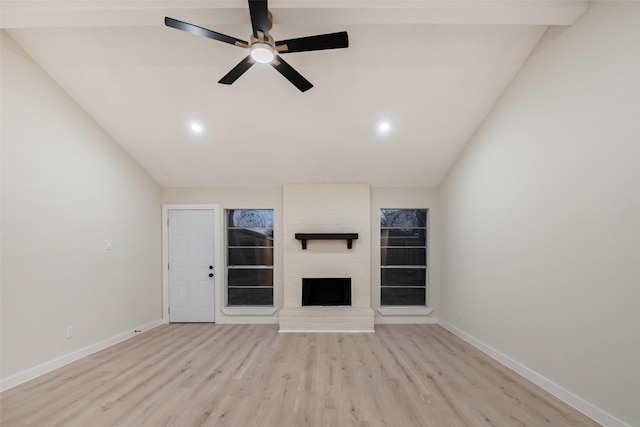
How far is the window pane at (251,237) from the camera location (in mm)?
5363

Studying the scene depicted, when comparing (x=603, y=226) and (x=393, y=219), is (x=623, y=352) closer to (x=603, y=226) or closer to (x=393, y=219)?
(x=603, y=226)

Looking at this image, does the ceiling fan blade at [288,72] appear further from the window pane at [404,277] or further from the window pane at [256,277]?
the window pane at [404,277]

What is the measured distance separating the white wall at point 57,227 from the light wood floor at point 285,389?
0.42m

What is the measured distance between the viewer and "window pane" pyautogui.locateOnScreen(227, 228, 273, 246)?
211 inches

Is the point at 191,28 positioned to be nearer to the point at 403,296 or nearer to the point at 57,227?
the point at 57,227

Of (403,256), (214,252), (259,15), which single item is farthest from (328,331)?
(259,15)

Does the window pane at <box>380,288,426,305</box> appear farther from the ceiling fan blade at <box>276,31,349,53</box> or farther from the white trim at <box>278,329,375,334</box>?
the ceiling fan blade at <box>276,31,349,53</box>

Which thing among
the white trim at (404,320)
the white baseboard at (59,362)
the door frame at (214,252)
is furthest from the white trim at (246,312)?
the white trim at (404,320)

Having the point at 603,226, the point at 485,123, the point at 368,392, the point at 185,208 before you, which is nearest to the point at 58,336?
the point at 185,208

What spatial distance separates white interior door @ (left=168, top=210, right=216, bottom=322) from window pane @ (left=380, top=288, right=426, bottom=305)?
323 cm

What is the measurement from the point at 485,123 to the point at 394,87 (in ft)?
4.49

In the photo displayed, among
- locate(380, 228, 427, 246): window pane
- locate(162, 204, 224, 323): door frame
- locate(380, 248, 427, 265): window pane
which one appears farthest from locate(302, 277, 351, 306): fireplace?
locate(162, 204, 224, 323): door frame

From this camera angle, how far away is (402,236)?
5.39 m

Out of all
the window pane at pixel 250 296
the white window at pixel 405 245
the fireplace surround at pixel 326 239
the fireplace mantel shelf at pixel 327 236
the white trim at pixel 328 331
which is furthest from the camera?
the window pane at pixel 250 296
